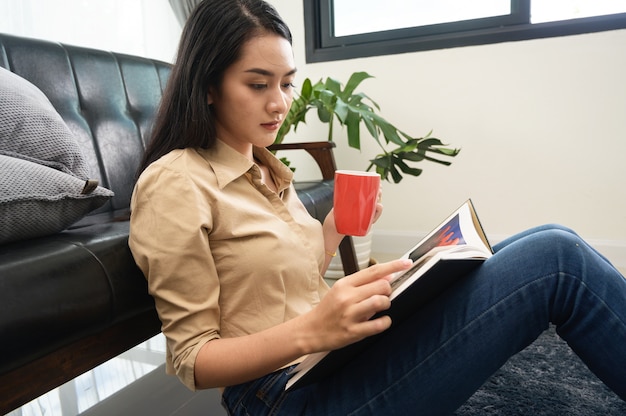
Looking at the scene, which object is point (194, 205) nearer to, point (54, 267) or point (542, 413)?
point (54, 267)

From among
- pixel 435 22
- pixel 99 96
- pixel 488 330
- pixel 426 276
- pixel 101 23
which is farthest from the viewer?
pixel 435 22

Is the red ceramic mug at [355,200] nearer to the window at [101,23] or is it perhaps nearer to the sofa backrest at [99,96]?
the sofa backrest at [99,96]

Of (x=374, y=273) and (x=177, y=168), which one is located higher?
(x=177, y=168)

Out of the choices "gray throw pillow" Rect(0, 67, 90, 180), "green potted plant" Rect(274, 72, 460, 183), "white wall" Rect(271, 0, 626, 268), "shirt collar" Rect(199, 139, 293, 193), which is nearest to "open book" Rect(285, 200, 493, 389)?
"shirt collar" Rect(199, 139, 293, 193)

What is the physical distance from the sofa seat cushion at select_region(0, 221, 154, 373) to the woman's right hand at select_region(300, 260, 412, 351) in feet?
1.39

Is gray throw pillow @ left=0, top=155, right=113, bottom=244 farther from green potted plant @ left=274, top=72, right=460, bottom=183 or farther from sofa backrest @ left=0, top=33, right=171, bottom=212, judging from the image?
green potted plant @ left=274, top=72, right=460, bottom=183

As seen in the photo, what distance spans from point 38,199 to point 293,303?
0.45 metres

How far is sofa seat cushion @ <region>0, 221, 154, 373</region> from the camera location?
687 mm

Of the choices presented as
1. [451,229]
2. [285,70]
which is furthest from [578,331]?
[285,70]

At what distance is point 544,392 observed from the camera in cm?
124

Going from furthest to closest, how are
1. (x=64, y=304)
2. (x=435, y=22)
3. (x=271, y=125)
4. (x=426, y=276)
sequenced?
(x=435, y=22) → (x=271, y=125) → (x=64, y=304) → (x=426, y=276)

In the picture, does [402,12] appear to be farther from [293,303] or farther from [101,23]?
[293,303]

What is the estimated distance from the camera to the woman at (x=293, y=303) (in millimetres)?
637

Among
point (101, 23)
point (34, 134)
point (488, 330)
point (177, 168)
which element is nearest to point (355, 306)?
point (488, 330)
